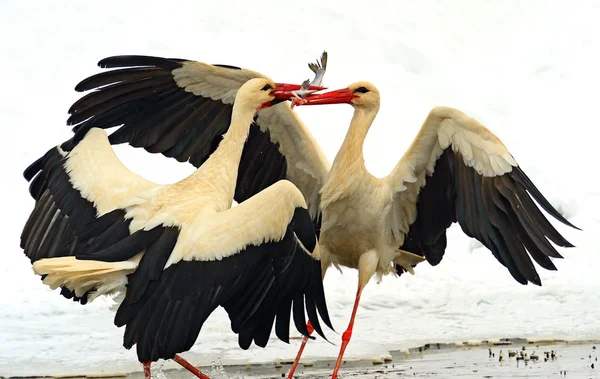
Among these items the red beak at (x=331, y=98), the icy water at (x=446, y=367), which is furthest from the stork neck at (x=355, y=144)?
the icy water at (x=446, y=367)

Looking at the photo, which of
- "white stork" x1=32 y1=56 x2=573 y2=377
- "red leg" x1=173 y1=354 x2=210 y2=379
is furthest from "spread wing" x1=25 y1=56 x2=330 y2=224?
"red leg" x1=173 y1=354 x2=210 y2=379

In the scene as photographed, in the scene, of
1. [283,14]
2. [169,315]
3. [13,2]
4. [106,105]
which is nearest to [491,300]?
[106,105]

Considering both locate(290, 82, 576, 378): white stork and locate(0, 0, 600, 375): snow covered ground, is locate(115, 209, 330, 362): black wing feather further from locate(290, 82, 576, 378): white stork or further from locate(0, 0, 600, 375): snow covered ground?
locate(0, 0, 600, 375): snow covered ground

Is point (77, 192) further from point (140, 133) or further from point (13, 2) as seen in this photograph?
point (13, 2)

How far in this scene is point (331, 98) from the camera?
28.7 feet

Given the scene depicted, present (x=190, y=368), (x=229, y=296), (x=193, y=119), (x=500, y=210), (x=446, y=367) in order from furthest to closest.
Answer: (x=193, y=119) → (x=446, y=367) → (x=500, y=210) → (x=190, y=368) → (x=229, y=296)

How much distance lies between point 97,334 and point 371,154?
16.6 feet

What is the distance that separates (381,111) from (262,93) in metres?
6.69

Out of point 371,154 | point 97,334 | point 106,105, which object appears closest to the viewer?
point 106,105

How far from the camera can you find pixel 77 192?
25.4 ft

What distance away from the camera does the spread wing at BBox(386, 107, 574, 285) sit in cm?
814

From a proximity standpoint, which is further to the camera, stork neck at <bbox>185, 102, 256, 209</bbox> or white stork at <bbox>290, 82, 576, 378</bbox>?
white stork at <bbox>290, 82, 576, 378</bbox>

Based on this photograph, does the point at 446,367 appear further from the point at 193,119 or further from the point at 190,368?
the point at 193,119

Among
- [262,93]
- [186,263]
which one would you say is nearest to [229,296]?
[186,263]
